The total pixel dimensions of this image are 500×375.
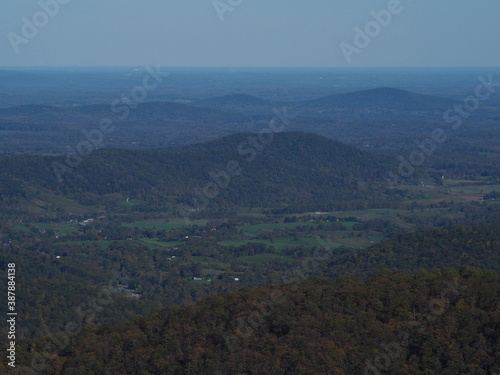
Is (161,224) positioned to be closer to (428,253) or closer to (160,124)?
(428,253)

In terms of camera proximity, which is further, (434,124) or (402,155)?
Answer: (434,124)

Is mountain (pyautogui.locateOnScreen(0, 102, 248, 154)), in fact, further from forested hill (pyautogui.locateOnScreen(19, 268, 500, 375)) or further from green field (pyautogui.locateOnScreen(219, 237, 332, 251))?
forested hill (pyautogui.locateOnScreen(19, 268, 500, 375))

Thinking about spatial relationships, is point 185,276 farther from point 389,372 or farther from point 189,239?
point 389,372

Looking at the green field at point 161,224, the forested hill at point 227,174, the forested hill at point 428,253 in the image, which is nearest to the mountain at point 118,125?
the forested hill at point 227,174

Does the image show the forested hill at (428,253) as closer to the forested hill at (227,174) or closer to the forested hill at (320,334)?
the forested hill at (320,334)

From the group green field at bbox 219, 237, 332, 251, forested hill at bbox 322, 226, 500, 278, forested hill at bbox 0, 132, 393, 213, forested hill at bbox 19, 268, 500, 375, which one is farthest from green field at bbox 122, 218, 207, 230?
forested hill at bbox 19, 268, 500, 375

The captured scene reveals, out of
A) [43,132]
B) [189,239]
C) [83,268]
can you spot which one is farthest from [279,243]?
[43,132]
